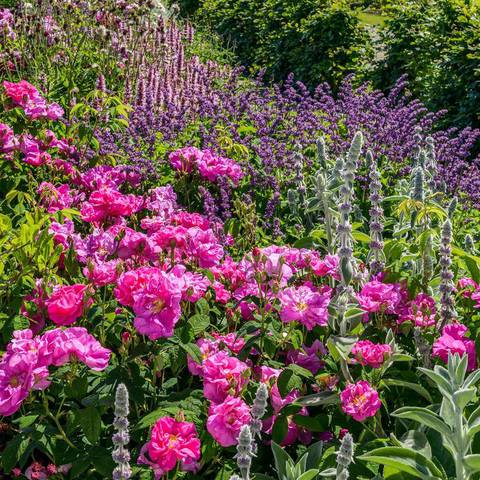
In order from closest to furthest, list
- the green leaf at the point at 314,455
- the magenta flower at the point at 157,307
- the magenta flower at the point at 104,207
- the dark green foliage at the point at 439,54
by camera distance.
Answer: the green leaf at the point at 314,455, the magenta flower at the point at 157,307, the magenta flower at the point at 104,207, the dark green foliage at the point at 439,54

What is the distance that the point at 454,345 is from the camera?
2027 millimetres

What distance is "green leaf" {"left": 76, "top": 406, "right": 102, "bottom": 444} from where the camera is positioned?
6.11 ft

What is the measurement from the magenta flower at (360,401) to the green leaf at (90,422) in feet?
2.25

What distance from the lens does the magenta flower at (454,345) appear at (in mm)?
2023

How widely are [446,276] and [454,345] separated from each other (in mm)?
217

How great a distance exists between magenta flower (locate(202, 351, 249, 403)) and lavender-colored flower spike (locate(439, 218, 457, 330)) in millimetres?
710

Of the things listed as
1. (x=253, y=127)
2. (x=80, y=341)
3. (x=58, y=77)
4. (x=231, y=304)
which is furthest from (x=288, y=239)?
(x=58, y=77)

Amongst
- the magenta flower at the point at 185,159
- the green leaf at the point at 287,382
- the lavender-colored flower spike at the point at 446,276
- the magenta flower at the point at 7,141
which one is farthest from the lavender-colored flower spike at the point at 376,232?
the magenta flower at the point at 7,141

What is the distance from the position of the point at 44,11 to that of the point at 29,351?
581 cm

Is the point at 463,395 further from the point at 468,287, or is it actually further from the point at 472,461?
the point at 468,287

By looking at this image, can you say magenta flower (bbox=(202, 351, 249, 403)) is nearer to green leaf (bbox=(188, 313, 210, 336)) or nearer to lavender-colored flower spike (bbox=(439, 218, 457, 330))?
green leaf (bbox=(188, 313, 210, 336))

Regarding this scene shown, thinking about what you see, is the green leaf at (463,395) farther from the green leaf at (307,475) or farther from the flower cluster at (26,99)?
the flower cluster at (26,99)

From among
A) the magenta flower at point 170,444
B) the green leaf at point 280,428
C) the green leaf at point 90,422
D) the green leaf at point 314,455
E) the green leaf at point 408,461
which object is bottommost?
the green leaf at point 90,422

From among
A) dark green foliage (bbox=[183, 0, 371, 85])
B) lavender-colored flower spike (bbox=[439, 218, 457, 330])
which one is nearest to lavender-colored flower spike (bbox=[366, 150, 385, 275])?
lavender-colored flower spike (bbox=[439, 218, 457, 330])
